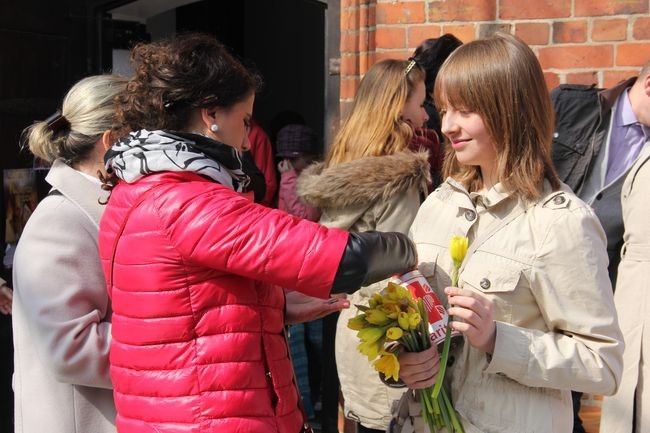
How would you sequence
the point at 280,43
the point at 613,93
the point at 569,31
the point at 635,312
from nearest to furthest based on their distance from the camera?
1. the point at 635,312
2. the point at 613,93
3. the point at 569,31
4. the point at 280,43

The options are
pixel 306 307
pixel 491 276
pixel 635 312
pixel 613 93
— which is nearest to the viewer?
pixel 491 276

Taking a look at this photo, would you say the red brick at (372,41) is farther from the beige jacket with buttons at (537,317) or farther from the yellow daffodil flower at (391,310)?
the yellow daffodil flower at (391,310)

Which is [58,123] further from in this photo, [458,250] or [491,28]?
[491,28]

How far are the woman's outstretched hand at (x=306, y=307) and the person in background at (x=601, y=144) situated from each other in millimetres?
1673

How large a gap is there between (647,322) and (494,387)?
4.69 ft

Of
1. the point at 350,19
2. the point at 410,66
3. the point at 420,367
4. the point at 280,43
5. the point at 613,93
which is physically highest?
the point at 280,43

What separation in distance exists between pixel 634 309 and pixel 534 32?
1305mm

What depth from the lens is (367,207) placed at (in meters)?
3.38

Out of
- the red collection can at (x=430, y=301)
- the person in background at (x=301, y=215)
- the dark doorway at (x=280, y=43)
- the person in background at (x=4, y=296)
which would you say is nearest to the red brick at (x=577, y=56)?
the person in background at (x=301, y=215)

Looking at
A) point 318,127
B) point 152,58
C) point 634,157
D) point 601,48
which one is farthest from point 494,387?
point 318,127

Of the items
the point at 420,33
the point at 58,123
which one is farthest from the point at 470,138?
the point at 420,33

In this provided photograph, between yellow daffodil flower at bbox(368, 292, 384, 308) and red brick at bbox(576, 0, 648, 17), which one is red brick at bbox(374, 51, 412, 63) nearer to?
red brick at bbox(576, 0, 648, 17)

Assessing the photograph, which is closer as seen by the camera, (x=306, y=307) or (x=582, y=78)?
(x=306, y=307)

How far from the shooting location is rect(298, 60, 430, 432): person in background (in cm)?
331
